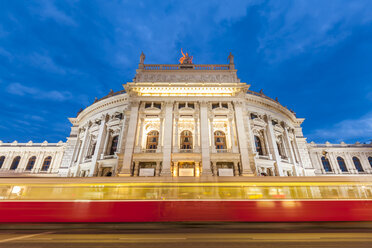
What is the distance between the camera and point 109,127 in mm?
26156

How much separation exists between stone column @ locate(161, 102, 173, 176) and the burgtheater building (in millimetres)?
116

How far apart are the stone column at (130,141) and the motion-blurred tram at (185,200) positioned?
10.8 m

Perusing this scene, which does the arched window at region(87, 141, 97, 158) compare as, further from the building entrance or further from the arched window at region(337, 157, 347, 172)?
the arched window at region(337, 157, 347, 172)

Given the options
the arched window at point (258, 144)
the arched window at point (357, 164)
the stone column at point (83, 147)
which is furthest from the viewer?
the arched window at point (357, 164)

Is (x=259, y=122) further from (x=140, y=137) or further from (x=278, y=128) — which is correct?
(x=140, y=137)

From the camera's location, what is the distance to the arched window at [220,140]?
2270 centimetres

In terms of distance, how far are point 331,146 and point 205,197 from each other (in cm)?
3849

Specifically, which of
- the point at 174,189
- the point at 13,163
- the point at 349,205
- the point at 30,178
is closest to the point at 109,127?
the point at 30,178

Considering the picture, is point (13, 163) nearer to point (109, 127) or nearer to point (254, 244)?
point (109, 127)

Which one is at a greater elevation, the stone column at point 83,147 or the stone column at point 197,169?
the stone column at point 83,147

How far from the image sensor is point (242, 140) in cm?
2073

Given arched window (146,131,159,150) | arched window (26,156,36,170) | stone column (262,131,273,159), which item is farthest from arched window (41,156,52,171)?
stone column (262,131,273,159)

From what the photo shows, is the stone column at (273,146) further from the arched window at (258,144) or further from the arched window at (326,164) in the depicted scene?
the arched window at (326,164)

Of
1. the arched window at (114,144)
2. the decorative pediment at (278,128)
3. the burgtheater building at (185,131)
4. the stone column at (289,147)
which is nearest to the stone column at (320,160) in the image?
the burgtheater building at (185,131)
